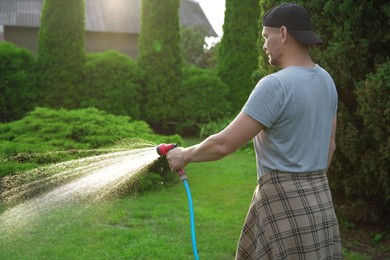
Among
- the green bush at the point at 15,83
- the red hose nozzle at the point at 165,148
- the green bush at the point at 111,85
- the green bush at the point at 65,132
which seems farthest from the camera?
the green bush at the point at 111,85

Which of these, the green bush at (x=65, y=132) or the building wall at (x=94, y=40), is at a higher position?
the building wall at (x=94, y=40)

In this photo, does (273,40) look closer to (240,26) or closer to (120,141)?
(120,141)

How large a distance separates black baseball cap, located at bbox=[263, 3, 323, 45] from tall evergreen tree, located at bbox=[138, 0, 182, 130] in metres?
11.0

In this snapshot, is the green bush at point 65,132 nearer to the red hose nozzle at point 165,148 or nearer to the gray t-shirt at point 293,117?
the red hose nozzle at point 165,148

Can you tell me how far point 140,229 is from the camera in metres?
5.35

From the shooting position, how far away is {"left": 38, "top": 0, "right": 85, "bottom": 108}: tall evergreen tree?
12.4m

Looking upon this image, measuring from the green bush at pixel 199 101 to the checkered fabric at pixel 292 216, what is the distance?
11.2 metres

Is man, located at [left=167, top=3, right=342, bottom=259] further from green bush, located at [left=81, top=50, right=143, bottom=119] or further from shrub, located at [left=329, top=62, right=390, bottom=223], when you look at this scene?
green bush, located at [left=81, top=50, right=143, bottom=119]

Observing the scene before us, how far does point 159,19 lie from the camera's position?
13.1 m

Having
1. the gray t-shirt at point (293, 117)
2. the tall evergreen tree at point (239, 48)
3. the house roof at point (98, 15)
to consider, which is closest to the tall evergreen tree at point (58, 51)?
the tall evergreen tree at point (239, 48)

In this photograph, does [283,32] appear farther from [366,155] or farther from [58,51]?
[58,51]

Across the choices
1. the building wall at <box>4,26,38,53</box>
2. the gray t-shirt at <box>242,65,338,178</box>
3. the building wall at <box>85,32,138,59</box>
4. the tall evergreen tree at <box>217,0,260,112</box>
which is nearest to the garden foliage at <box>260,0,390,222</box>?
the gray t-shirt at <box>242,65,338,178</box>

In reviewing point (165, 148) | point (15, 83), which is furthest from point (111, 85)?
point (165, 148)

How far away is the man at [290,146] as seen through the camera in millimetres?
2172
